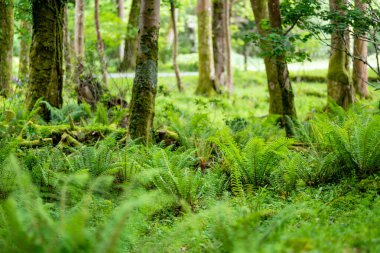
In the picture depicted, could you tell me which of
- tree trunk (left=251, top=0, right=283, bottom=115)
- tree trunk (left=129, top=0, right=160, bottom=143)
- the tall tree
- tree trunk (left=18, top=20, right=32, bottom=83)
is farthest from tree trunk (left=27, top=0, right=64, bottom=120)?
the tall tree

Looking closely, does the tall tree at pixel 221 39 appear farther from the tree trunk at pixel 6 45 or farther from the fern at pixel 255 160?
the fern at pixel 255 160

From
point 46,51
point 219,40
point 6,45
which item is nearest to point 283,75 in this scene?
point 46,51

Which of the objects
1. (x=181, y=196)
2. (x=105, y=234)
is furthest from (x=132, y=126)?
(x=105, y=234)

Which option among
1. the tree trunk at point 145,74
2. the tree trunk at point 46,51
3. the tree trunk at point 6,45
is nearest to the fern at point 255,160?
the tree trunk at point 145,74

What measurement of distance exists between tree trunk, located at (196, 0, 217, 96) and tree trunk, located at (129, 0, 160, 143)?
859 centimetres

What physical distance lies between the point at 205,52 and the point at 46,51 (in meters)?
7.80

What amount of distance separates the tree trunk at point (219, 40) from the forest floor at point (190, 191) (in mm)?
8891

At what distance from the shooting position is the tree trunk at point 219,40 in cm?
1619

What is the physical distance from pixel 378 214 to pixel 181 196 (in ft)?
6.18

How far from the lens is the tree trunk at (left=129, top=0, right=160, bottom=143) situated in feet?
19.0

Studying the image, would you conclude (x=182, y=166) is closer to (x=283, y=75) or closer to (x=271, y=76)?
(x=283, y=75)

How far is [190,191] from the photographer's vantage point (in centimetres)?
437

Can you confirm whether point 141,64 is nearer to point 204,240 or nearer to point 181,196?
point 181,196

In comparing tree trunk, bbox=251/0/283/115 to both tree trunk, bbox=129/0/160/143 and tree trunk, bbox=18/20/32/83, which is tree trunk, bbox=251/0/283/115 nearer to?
tree trunk, bbox=129/0/160/143
